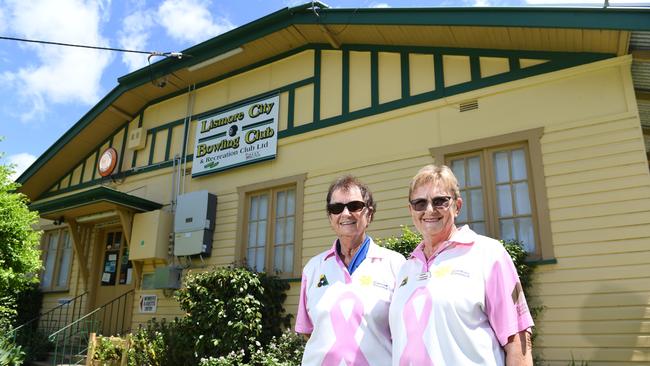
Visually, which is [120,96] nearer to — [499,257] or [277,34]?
[277,34]

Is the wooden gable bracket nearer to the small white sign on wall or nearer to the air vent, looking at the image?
the small white sign on wall

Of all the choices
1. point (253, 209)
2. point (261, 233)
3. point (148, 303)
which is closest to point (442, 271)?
point (261, 233)

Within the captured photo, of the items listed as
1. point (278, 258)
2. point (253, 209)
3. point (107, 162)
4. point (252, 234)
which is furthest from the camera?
point (107, 162)

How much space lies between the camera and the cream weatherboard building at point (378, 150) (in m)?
5.41

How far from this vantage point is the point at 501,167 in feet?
20.7

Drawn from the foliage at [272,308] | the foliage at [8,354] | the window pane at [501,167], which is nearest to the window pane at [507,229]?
the window pane at [501,167]

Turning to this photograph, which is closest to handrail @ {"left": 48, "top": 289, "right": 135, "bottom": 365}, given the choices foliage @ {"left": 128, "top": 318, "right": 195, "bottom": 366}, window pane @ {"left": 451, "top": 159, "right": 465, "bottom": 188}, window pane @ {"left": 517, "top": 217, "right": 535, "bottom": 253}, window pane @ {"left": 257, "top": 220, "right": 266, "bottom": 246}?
foliage @ {"left": 128, "top": 318, "right": 195, "bottom": 366}

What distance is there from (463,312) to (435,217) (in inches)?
19.3

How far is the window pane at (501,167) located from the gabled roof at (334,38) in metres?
1.46

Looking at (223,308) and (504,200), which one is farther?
(223,308)

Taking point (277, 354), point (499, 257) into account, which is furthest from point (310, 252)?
point (499, 257)

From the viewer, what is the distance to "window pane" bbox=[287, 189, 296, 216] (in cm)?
828

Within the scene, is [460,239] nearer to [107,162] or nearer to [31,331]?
[31,331]

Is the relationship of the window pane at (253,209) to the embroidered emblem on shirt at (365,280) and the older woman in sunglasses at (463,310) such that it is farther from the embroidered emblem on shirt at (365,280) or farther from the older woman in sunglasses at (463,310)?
the older woman in sunglasses at (463,310)
